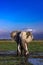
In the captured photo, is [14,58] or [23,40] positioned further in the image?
[23,40]

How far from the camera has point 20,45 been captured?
84.6ft

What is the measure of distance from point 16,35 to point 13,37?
0.46 meters

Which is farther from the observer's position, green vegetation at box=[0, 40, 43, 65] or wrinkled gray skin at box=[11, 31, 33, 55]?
wrinkled gray skin at box=[11, 31, 33, 55]

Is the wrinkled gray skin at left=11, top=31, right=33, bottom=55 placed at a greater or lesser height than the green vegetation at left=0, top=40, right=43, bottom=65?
greater

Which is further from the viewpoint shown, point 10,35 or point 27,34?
point 10,35

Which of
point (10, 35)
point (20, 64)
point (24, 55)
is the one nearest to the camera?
point (20, 64)

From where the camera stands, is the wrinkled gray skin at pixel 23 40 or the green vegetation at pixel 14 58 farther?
the wrinkled gray skin at pixel 23 40

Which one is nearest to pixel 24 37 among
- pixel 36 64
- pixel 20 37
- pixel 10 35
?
pixel 20 37

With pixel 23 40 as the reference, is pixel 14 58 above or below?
below

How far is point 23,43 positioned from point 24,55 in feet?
3.51

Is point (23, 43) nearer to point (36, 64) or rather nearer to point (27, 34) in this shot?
point (27, 34)

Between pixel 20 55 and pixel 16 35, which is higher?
pixel 16 35

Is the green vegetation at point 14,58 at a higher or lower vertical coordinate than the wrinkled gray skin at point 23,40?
lower

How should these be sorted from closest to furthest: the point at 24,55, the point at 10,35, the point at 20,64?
the point at 20,64 → the point at 24,55 → the point at 10,35
